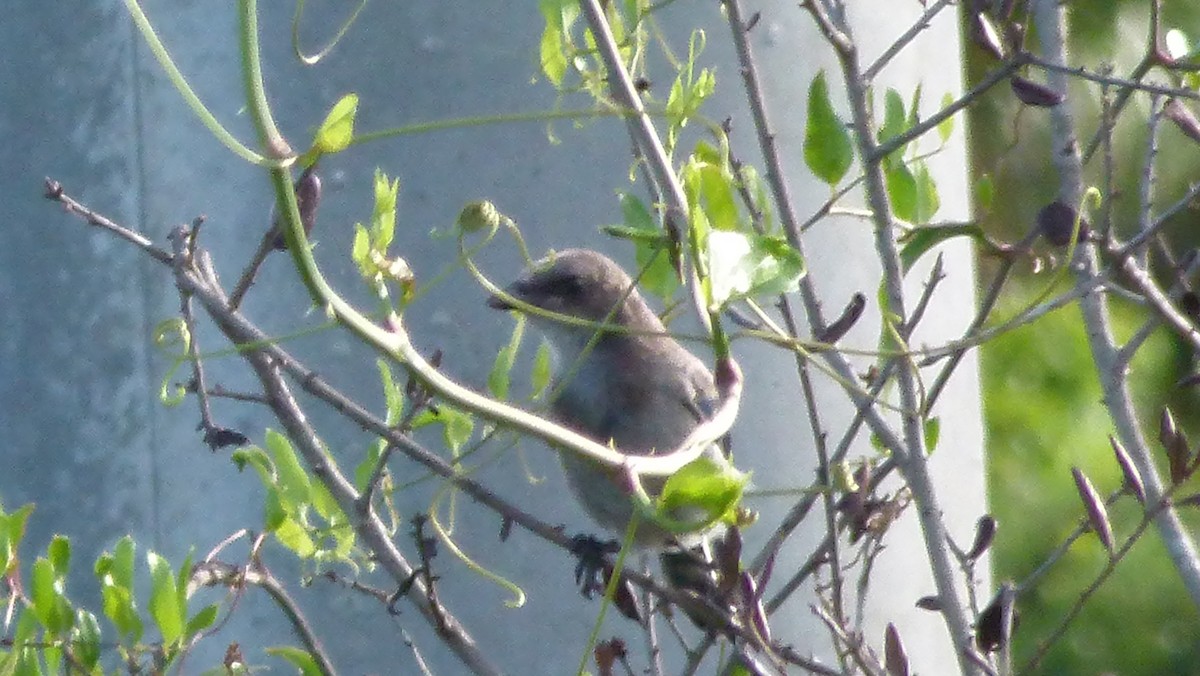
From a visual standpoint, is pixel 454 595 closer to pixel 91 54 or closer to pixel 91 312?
pixel 91 312

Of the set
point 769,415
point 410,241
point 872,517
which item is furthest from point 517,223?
point 872,517

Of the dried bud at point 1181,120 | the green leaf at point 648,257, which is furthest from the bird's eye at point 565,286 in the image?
the dried bud at point 1181,120

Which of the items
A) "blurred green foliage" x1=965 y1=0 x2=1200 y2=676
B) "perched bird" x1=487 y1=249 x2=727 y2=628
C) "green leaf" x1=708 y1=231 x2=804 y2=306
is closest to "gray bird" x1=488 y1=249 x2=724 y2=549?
"perched bird" x1=487 y1=249 x2=727 y2=628

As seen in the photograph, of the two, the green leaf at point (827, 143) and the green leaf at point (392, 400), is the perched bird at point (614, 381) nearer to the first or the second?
the green leaf at point (392, 400)

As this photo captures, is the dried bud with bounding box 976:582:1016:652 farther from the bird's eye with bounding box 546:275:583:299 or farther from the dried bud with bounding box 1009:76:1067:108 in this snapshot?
the bird's eye with bounding box 546:275:583:299

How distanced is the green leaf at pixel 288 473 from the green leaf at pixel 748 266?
1.53ft

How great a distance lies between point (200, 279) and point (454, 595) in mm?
458

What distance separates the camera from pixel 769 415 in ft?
4.84

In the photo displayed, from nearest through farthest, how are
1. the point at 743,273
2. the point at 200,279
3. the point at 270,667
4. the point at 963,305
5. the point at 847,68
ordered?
the point at 743,273, the point at 200,279, the point at 847,68, the point at 270,667, the point at 963,305

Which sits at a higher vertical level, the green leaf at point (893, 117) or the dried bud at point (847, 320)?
the green leaf at point (893, 117)

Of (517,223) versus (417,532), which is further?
(517,223)

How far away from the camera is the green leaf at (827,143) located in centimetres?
121

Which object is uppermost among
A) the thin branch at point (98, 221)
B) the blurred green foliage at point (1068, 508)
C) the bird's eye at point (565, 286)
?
the blurred green foliage at point (1068, 508)

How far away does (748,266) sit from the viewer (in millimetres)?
904
